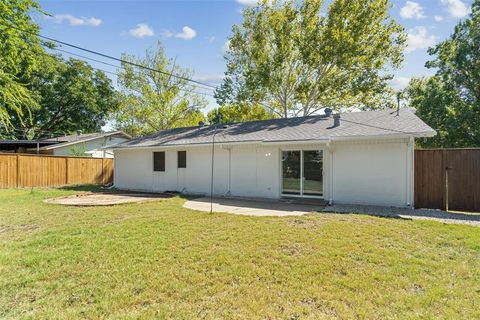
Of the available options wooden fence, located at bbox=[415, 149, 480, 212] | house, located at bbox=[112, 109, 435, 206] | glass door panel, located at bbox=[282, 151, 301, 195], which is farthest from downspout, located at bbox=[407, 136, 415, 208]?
glass door panel, located at bbox=[282, 151, 301, 195]

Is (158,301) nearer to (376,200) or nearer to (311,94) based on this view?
(376,200)

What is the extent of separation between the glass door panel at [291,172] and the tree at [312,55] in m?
10.6

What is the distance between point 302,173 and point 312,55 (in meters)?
Result: 11.4

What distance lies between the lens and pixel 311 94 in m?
21.9

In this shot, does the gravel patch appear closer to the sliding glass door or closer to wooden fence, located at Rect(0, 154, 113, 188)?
the sliding glass door

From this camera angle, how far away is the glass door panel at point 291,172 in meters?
11.4

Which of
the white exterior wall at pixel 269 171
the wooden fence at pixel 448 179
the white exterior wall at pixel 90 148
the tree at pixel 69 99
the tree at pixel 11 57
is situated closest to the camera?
the tree at pixel 11 57

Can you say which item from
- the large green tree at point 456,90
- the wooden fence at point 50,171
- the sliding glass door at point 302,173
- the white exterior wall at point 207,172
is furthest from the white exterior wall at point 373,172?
the wooden fence at point 50,171

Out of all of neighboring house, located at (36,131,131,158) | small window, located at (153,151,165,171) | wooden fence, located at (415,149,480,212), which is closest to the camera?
wooden fence, located at (415,149,480,212)

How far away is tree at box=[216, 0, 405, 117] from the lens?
18672 mm

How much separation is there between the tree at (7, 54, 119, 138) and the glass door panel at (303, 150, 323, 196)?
95.4ft

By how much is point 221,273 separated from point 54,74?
3515 cm

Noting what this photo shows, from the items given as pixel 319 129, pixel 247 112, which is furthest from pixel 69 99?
pixel 319 129

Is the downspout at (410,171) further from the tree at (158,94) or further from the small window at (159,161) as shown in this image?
the tree at (158,94)
